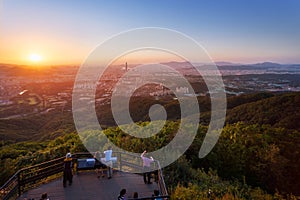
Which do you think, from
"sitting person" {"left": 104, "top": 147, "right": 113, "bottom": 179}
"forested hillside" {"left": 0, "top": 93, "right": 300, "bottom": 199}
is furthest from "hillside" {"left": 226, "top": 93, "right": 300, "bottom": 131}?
"sitting person" {"left": 104, "top": 147, "right": 113, "bottom": 179}

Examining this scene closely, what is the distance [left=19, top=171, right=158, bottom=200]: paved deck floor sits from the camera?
22.2 feet

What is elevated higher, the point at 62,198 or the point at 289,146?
the point at 62,198

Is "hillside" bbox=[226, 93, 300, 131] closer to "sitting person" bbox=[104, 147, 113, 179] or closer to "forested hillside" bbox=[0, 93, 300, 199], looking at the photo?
"forested hillside" bbox=[0, 93, 300, 199]

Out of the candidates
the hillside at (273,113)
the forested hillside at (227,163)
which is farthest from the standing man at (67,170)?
the hillside at (273,113)

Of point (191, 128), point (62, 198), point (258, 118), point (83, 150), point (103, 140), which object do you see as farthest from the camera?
point (258, 118)

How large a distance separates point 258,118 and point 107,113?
29568 millimetres

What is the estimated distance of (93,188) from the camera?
7215 mm

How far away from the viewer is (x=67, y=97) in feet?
226

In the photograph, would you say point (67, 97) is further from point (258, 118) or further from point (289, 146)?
point (289, 146)

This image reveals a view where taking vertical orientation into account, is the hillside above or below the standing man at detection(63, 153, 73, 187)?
below

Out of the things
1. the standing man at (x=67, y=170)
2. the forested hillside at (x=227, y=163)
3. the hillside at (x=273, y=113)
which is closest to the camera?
the standing man at (x=67, y=170)

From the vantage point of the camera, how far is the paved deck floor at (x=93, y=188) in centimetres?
676

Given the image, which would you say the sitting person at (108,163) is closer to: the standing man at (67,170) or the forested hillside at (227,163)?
the standing man at (67,170)

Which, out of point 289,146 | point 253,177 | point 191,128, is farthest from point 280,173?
point 191,128
